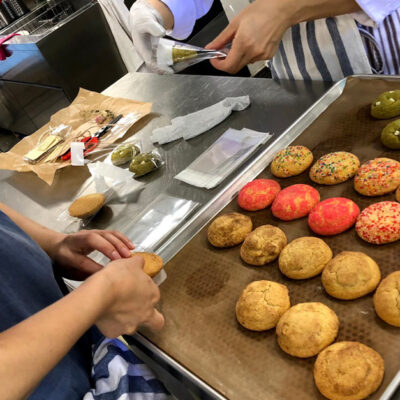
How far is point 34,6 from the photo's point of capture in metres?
4.90

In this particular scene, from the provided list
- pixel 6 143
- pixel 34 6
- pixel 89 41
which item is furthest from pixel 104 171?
pixel 6 143

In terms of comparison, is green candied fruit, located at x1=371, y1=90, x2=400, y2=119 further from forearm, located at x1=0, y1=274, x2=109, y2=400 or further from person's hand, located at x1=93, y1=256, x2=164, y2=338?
forearm, located at x1=0, y1=274, x2=109, y2=400

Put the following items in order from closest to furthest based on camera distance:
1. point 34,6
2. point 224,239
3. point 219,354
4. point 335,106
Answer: point 219,354 < point 224,239 < point 335,106 < point 34,6

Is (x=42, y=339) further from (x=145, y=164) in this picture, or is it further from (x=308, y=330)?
(x=145, y=164)

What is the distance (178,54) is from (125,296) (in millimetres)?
1238

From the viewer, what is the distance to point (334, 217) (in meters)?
1.18

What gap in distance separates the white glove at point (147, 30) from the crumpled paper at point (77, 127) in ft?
1.62

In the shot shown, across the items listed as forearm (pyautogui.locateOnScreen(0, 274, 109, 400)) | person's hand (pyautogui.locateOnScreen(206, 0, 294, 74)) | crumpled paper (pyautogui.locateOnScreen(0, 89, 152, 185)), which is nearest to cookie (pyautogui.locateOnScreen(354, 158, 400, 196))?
person's hand (pyautogui.locateOnScreen(206, 0, 294, 74))

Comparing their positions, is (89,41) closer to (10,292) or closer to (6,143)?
(6,143)

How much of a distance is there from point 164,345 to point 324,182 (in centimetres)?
79

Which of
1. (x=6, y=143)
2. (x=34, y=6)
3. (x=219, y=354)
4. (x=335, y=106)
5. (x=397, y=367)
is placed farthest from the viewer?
(x=6, y=143)

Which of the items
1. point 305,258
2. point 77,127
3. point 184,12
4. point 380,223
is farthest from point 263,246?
point 77,127

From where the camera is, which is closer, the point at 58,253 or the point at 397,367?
the point at 397,367

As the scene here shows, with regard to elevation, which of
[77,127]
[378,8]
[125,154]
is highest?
[378,8]
